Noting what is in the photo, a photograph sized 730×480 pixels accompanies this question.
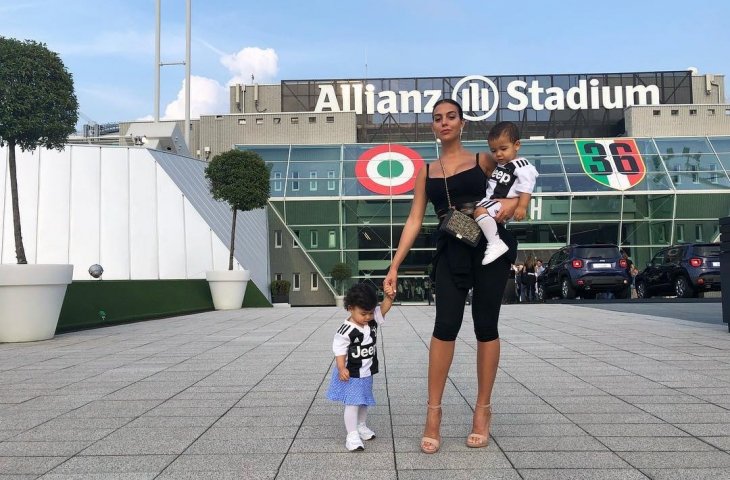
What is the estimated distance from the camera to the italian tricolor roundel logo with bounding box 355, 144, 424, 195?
1136 inches

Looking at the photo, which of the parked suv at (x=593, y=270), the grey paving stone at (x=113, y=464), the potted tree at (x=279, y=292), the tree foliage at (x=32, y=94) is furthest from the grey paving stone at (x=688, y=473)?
the potted tree at (x=279, y=292)

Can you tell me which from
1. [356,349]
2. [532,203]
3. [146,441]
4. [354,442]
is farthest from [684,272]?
[146,441]

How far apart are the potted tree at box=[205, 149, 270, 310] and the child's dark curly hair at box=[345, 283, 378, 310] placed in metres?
15.4

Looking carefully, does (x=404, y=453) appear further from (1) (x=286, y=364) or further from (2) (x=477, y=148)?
(2) (x=477, y=148)

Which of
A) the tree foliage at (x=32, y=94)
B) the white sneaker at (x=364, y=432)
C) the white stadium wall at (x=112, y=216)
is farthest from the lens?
the white stadium wall at (x=112, y=216)

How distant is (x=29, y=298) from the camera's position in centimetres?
923

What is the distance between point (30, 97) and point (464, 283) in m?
7.80

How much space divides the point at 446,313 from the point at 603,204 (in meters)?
26.4

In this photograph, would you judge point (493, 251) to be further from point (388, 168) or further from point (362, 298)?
point (388, 168)

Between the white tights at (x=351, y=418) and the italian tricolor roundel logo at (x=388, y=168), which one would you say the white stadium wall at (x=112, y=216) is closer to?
the italian tricolor roundel logo at (x=388, y=168)

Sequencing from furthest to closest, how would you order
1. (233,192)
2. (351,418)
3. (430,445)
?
(233,192), (351,418), (430,445)

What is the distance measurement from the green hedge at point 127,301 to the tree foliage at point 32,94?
301 centimetres

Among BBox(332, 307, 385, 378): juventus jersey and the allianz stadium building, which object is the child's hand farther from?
the allianz stadium building

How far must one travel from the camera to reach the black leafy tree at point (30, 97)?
30.1ft
